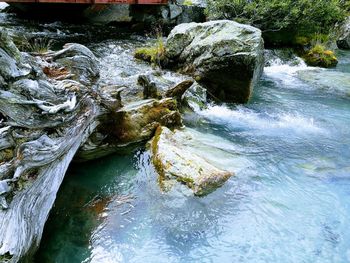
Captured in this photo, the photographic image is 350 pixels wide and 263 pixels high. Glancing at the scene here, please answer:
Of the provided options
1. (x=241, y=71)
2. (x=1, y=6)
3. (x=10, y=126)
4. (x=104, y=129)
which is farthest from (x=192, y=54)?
(x=1, y=6)

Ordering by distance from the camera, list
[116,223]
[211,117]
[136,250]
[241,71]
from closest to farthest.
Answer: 1. [136,250]
2. [116,223]
3. [211,117]
4. [241,71]

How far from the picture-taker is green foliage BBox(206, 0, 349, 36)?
45.8 ft

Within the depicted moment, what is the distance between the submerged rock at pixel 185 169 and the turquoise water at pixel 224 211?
0.48 feet

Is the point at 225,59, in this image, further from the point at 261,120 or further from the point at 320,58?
the point at 320,58

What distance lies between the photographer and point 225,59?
9.25 meters

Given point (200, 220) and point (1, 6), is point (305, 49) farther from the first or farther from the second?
point (1, 6)

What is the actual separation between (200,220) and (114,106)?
2658mm

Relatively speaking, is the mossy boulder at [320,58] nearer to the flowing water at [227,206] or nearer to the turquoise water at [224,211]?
the flowing water at [227,206]

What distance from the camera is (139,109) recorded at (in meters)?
6.82

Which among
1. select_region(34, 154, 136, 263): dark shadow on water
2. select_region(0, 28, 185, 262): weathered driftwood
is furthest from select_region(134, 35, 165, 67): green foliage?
select_region(34, 154, 136, 263): dark shadow on water

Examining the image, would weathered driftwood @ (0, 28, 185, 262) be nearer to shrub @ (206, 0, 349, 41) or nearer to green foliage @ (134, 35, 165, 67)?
green foliage @ (134, 35, 165, 67)

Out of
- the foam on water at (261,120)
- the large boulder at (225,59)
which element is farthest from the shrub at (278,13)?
the foam on water at (261,120)

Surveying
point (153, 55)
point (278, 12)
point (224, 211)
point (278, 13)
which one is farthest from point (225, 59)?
point (278, 13)

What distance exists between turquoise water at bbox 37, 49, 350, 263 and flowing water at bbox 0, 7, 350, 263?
14mm
